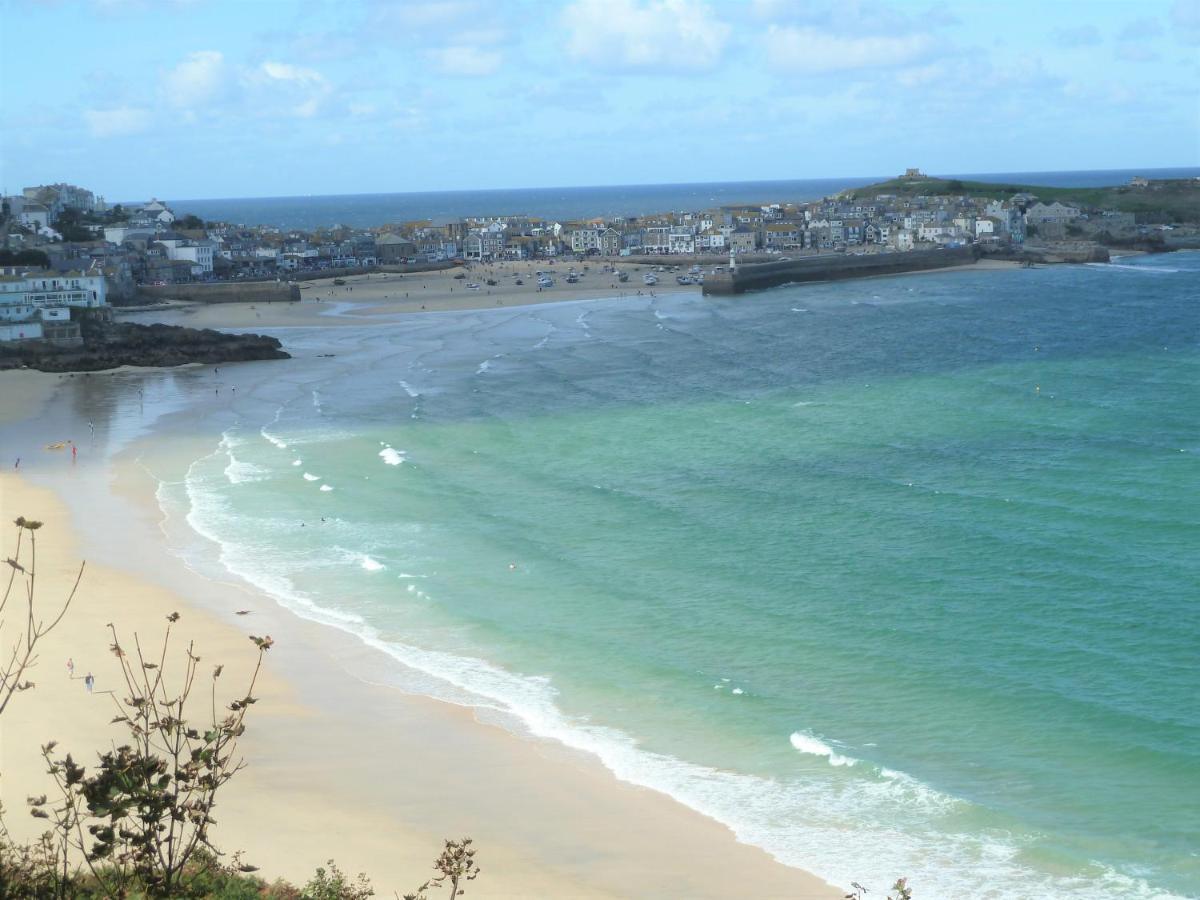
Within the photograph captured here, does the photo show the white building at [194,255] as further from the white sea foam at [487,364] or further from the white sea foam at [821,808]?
the white sea foam at [821,808]

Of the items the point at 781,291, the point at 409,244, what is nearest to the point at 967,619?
the point at 781,291

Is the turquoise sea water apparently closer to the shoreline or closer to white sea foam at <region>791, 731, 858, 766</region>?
white sea foam at <region>791, 731, 858, 766</region>

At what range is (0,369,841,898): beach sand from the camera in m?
14.7

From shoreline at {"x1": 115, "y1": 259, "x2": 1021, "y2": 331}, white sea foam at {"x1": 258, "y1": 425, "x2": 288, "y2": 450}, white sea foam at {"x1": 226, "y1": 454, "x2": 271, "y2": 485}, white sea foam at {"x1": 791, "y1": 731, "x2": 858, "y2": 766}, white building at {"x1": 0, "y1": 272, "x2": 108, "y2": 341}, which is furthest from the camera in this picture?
shoreline at {"x1": 115, "y1": 259, "x2": 1021, "y2": 331}

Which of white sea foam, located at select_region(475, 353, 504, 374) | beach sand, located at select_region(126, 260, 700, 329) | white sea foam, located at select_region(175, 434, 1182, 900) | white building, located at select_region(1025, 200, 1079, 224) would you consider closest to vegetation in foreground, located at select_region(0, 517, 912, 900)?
white sea foam, located at select_region(175, 434, 1182, 900)

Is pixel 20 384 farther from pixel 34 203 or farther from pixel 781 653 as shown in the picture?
pixel 34 203

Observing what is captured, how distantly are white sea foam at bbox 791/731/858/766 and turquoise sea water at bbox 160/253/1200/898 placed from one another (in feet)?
0.13

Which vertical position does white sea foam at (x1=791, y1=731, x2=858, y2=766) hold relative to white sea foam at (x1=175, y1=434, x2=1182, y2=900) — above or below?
above

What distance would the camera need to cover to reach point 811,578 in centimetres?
2523

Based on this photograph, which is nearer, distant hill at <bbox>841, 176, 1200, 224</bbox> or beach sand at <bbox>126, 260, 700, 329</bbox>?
beach sand at <bbox>126, 260, 700, 329</bbox>

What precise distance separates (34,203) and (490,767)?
388ft

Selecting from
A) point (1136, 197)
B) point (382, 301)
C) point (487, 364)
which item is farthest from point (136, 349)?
point (1136, 197)

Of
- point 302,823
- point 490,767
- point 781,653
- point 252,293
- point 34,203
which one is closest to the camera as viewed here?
point 302,823

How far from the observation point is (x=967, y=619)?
22578mm
